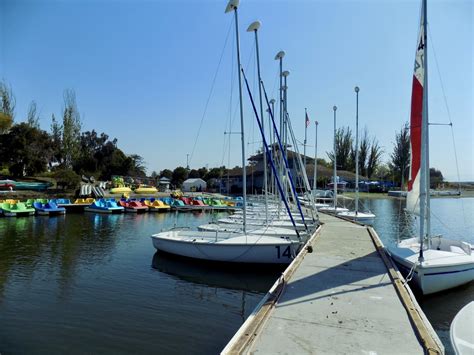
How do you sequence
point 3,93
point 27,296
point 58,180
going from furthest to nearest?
point 3,93 < point 58,180 < point 27,296

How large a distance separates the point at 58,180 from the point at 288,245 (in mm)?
50438

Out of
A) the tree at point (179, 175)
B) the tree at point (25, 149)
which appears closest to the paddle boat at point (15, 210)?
the tree at point (25, 149)

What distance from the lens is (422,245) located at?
1097 cm

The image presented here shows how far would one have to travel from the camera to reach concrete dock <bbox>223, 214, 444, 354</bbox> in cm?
Result: 561

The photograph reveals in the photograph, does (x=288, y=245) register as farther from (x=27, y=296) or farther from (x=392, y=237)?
(x=392, y=237)

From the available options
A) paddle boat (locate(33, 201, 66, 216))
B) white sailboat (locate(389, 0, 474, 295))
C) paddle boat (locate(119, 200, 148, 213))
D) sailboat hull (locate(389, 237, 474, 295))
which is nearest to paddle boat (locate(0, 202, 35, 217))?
paddle boat (locate(33, 201, 66, 216))

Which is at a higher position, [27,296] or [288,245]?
[288,245]

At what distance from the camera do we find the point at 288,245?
46.4ft

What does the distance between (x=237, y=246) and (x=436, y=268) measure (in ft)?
23.9

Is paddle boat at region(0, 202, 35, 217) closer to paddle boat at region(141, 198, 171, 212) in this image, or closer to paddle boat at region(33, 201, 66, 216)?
paddle boat at region(33, 201, 66, 216)

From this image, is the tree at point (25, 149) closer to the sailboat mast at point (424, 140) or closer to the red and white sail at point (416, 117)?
the red and white sail at point (416, 117)

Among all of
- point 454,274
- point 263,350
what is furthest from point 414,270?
point 263,350

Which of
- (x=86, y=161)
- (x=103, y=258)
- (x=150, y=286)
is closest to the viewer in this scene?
(x=150, y=286)

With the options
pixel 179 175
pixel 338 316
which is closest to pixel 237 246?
pixel 338 316
